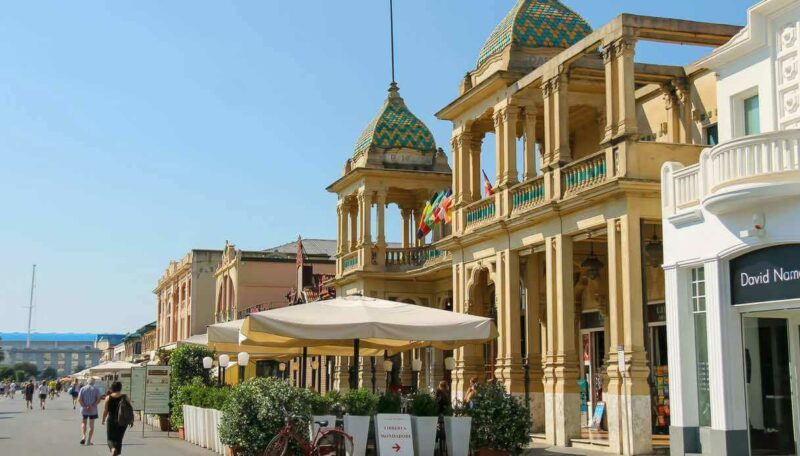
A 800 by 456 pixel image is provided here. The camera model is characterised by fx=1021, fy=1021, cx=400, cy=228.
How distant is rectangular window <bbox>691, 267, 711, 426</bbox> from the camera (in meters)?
17.3

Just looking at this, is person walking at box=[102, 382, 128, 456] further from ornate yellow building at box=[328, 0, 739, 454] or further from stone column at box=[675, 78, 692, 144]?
stone column at box=[675, 78, 692, 144]

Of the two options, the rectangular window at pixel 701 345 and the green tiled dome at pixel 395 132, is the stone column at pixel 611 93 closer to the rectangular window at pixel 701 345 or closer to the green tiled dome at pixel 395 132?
the rectangular window at pixel 701 345

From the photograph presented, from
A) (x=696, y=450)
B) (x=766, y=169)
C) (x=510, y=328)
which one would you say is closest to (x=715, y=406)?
(x=696, y=450)

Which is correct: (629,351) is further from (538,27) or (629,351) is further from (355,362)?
(538,27)

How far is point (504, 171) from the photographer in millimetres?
25578

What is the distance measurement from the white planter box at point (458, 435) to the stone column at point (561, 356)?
6.05 meters

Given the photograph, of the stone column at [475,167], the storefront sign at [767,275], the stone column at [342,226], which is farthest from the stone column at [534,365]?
the stone column at [342,226]

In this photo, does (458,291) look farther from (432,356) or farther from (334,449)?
(334,449)

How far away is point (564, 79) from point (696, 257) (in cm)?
697

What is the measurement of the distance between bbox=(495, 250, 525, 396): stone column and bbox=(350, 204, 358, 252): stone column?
45.8ft

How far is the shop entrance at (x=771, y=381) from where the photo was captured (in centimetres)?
1680

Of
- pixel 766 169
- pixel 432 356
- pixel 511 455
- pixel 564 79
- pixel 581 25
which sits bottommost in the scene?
pixel 511 455

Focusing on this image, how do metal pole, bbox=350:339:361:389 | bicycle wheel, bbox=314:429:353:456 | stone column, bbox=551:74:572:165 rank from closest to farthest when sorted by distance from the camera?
bicycle wheel, bbox=314:429:353:456, metal pole, bbox=350:339:361:389, stone column, bbox=551:74:572:165

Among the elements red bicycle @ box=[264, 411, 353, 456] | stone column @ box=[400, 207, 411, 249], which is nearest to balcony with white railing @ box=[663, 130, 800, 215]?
red bicycle @ box=[264, 411, 353, 456]
